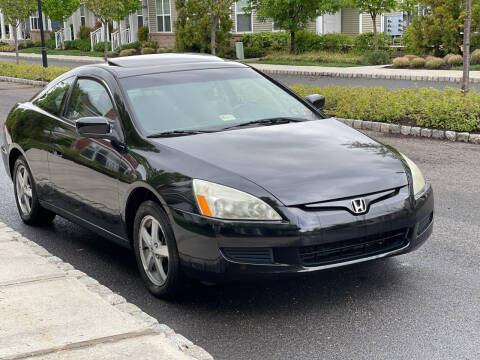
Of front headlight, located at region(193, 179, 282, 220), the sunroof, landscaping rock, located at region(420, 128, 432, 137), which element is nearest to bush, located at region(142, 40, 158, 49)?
landscaping rock, located at region(420, 128, 432, 137)

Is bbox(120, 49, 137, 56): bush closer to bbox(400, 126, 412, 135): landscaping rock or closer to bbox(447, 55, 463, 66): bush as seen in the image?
bbox(447, 55, 463, 66): bush

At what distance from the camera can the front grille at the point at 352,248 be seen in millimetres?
4910

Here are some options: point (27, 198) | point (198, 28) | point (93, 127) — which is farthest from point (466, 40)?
point (198, 28)

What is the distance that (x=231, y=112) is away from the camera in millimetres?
6242

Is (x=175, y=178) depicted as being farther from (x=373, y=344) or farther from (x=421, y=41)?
(x=421, y=41)

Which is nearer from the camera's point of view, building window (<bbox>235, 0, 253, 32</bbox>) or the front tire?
the front tire

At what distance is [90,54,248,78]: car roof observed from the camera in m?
6.48

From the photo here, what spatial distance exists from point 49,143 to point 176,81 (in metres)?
1.36

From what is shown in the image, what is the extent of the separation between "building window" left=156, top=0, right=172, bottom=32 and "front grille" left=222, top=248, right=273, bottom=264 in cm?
4367

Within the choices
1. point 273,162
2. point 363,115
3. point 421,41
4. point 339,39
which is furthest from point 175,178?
point 339,39

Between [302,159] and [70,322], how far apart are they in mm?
1840

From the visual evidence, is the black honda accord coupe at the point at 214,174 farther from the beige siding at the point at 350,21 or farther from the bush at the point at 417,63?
the beige siding at the point at 350,21

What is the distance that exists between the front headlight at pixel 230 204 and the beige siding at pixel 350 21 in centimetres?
3404

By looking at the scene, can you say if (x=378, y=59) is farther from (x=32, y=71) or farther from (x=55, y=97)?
(x=55, y=97)
